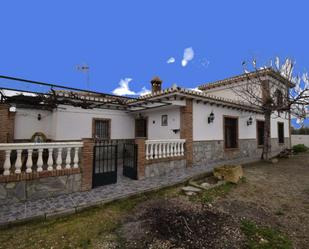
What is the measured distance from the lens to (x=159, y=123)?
33.7 feet

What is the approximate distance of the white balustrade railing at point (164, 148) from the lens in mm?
6984

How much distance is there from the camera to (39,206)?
412cm

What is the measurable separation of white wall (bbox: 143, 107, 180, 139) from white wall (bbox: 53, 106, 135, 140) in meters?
1.80

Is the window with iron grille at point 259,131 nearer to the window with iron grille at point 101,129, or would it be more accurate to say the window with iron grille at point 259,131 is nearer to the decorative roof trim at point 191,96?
the decorative roof trim at point 191,96

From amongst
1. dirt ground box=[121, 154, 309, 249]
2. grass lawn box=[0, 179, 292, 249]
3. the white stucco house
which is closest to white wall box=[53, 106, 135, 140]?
the white stucco house

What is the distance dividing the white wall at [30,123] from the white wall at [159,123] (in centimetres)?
576

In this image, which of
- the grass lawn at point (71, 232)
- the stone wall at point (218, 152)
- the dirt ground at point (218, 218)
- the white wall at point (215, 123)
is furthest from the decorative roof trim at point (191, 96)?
the grass lawn at point (71, 232)

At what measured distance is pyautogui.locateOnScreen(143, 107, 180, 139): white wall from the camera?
9.20m

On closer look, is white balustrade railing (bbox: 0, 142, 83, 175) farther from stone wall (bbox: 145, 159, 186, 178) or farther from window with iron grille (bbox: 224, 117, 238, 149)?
window with iron grille (bbox: 224, 117, 238, 149)

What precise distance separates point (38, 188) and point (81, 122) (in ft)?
19.8

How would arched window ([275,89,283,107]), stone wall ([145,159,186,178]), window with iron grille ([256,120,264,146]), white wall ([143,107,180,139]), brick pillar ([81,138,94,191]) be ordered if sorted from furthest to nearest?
window with iron grille ([256,120,264,146]) → arched window ([275,89,283,107]) → white wall ([143,107,180,139]) → stone wall ([145,159,186,178]) → brick pillar ([81,138,94,191])

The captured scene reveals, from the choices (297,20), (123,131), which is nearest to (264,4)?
(297,20)

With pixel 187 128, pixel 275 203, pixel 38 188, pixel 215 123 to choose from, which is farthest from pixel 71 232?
pixel 215 123

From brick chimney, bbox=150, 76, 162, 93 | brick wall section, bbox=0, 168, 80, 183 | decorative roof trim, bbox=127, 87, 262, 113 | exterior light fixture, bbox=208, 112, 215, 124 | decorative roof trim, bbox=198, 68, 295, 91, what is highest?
decorative roof trim, bbox=198, 68, 295, 91
